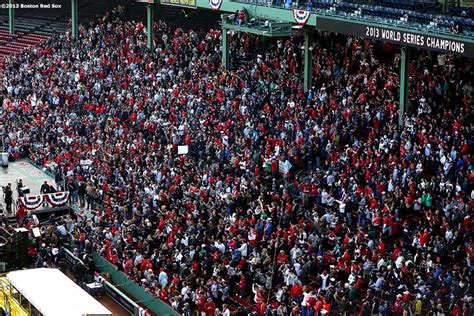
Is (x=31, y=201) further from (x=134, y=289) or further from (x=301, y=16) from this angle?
(x=301, y=16)

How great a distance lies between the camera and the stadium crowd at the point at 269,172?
3047 cm

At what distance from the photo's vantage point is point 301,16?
4300 centimetres

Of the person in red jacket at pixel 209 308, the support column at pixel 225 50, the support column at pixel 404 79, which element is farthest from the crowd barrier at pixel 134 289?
the support column at pixel 225 50

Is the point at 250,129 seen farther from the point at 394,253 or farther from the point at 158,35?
the point at 158,35

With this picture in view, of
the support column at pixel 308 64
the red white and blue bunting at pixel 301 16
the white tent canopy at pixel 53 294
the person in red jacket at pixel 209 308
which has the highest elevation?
the red white and blue bunting at pixel 301 16

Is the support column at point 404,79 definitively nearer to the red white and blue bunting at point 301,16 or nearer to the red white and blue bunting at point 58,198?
the red white and blue bunting at point 301,16

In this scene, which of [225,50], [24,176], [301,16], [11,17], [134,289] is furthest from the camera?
[11,17]

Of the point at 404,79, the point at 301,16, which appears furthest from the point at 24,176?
the point at 404,79

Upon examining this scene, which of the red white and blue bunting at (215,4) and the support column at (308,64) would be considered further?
the red white and blue bunting at (215,4)

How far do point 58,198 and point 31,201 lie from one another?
3.70 feet

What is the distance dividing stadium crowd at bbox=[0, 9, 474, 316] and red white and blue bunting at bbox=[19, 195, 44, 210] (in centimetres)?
69

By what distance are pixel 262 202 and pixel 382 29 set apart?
318 inches

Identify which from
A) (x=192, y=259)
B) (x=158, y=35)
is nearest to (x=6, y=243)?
(x=192, y=259)

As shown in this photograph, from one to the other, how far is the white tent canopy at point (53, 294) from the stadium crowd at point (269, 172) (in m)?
3.93
